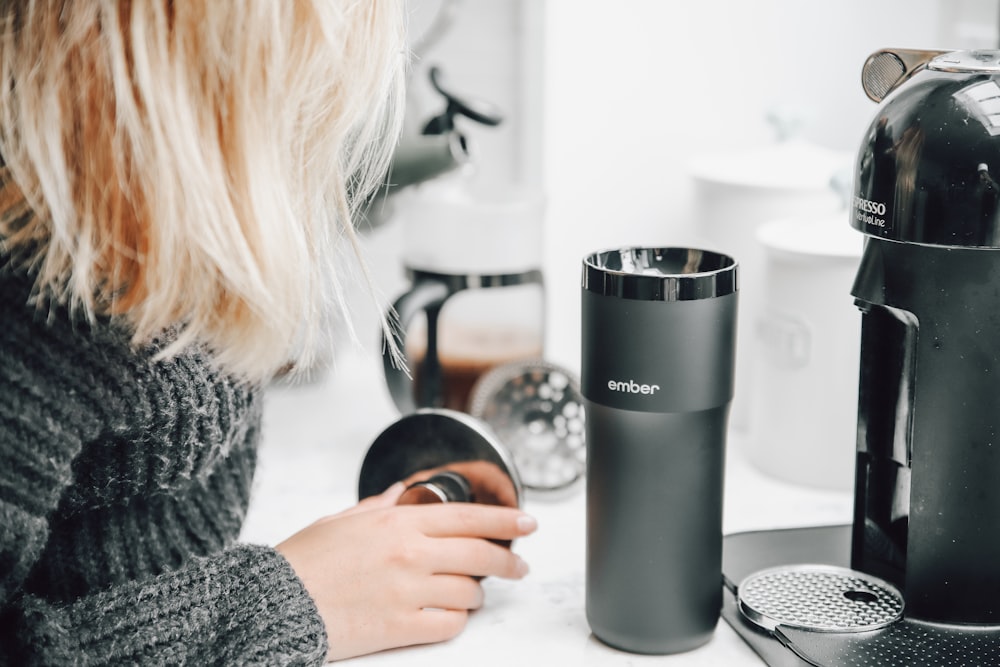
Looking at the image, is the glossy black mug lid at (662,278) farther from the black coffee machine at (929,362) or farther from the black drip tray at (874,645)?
the black drip tray at (874,645)

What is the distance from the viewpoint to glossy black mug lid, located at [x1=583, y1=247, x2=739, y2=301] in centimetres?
56

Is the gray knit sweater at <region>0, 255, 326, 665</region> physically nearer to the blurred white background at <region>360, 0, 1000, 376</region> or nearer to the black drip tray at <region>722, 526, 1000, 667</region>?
the black drip tray at <region>722, 526, 1000, 667</region>

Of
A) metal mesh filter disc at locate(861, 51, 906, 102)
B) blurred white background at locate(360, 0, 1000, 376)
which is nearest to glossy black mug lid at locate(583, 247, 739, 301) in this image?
metal mesh filter disc at locate(861, 51, 906, 102)

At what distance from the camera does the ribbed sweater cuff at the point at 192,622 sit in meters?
0.57

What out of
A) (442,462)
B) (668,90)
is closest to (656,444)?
(442,462)

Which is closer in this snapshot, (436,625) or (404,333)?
(436,625)

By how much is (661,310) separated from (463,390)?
459 mm

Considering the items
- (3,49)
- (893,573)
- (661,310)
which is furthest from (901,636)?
(3,49)

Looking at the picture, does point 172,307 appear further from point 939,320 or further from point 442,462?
point 939,320

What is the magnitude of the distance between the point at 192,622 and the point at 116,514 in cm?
11

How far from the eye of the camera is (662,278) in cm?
56

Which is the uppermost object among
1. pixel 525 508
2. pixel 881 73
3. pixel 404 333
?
pixel 881 73

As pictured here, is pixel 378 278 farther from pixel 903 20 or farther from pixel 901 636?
pixel 901 636

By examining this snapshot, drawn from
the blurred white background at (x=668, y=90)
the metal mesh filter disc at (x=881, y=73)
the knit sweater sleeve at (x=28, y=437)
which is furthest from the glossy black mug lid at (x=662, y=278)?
the blurred white background at (x=668, y=90)
